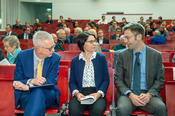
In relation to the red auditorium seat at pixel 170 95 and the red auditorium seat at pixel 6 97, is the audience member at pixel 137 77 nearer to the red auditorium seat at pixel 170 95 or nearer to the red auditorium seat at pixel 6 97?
the red auditorium seat at pixel 170 95

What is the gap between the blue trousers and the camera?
248 cm

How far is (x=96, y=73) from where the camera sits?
9.87ft

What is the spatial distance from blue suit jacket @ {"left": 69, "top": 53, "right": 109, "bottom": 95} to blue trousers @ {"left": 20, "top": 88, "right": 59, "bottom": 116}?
0.34 metres

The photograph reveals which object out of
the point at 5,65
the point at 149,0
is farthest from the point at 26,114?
the point at 149,0

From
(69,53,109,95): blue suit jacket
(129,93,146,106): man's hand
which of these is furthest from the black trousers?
(129,93,146,106): man's hand

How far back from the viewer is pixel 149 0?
707 inches

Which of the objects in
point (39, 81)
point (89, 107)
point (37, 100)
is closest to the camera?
point (37, 100)

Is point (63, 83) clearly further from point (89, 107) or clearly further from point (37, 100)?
point (37, 100)

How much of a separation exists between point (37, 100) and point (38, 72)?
474 mm

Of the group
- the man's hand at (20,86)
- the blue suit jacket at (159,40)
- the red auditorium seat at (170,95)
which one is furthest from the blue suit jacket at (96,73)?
the blue suit jacket at (159,40)

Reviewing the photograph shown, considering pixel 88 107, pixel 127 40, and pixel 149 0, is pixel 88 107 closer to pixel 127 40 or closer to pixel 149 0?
pixel 127 40

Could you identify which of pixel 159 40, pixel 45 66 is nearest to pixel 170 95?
pixel 45 66

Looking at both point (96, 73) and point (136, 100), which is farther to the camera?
point (96, 73)

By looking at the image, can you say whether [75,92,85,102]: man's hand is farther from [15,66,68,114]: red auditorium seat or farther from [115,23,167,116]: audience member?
[115,23,167,116]: audience member
